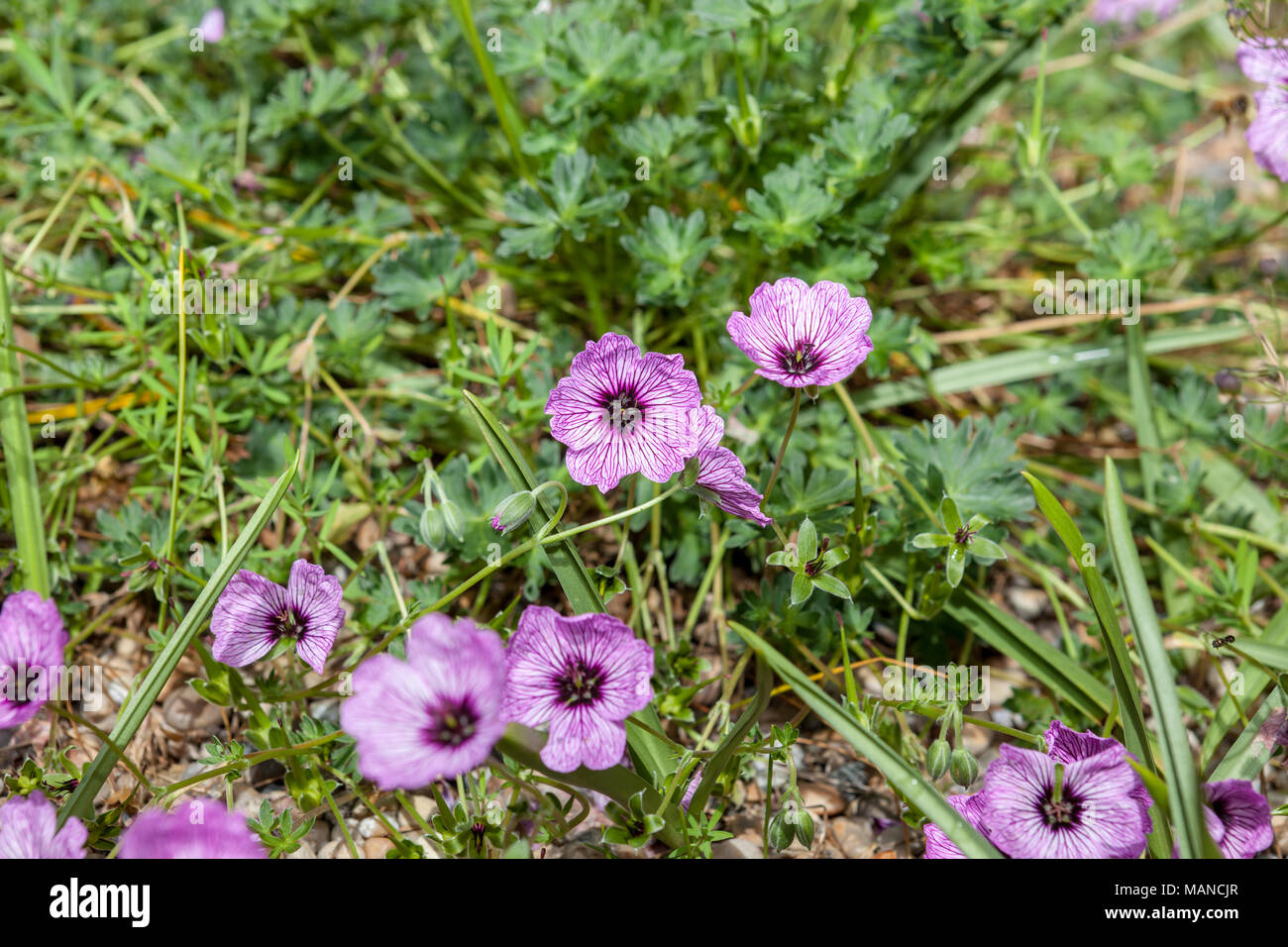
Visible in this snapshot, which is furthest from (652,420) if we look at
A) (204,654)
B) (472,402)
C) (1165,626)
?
(1165,626)

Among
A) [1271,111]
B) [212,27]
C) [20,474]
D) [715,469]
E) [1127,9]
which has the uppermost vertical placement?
[1127,9]

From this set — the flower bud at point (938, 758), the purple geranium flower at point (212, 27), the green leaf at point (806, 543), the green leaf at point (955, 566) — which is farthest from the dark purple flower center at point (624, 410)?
the purple geranium flower at point (212, 27)

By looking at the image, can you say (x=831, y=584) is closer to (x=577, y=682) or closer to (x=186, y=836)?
(x=577, y=682)

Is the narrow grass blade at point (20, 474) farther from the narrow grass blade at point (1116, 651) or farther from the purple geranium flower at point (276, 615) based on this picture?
the narrow grass blade at point (1116, 651)

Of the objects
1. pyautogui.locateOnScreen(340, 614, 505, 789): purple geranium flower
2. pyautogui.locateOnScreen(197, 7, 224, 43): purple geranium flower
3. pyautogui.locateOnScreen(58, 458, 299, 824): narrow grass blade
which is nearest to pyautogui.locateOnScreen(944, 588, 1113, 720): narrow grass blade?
pyautogui.locateOnScreen(340, 614, 505, 789): purple geranium flower

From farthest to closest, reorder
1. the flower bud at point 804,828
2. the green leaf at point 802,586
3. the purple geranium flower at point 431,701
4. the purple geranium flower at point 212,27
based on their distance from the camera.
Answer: the purple geranium flower at point 212,27, the green leaf at point 802,586, the flower bud at point 804,828, the purple geranium flower at point 431,701

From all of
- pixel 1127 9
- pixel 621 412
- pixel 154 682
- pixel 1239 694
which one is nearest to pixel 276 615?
pixel 154 682
